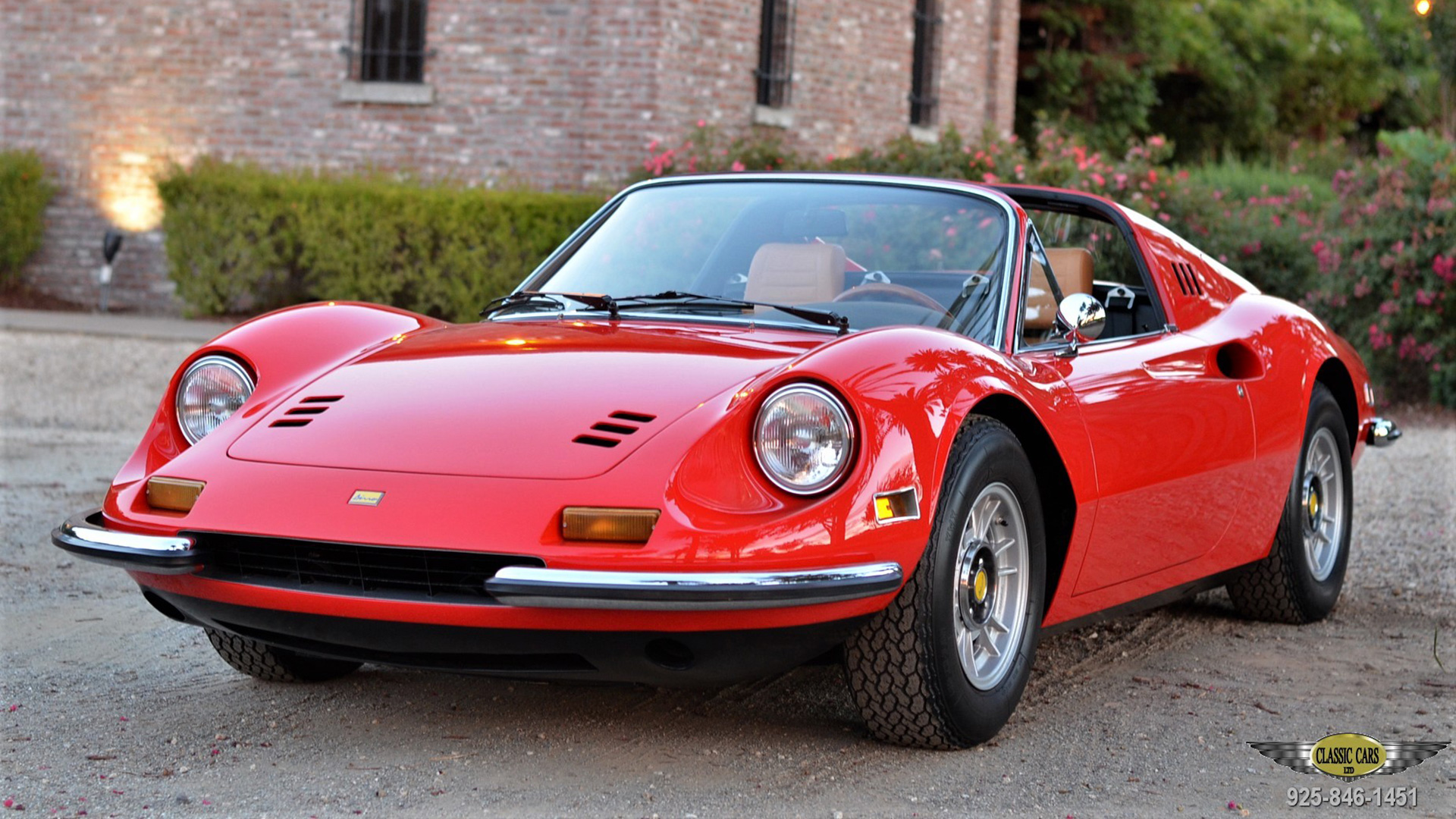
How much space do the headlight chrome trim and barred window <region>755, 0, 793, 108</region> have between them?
43.0ft

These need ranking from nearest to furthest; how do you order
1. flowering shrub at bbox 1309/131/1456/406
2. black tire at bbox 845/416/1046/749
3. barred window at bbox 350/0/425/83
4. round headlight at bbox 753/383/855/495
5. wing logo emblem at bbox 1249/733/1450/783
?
round headlight at bbox 753/383/855/495 → black tire at bbox 845/416/1046/749 → wing logo emblem at bbox 1249/733/1450/783 → flowering shrub at bbox 1309/131/1456/406 → barred window at bbox 350/0/425/83

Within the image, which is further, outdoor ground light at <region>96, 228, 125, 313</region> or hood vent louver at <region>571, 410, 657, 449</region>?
outdoor ground light at <region>96, 228, 125, 313</region>

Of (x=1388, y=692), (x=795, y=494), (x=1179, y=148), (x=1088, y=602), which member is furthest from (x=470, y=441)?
(x=1179, y=148)

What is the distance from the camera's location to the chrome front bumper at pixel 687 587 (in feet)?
10.0

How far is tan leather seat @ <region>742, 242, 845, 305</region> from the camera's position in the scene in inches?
170

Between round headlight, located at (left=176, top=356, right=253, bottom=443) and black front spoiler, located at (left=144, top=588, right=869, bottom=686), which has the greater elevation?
round headlight, located at (left=176, top=356, right=253, bottom=443)

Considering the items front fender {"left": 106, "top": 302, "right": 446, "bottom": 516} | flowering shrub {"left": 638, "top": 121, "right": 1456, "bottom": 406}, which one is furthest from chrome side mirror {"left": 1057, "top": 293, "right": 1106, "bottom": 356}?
flowering shrub {"left": 638, "top": 121, "right": 1456, "bottom": 406}

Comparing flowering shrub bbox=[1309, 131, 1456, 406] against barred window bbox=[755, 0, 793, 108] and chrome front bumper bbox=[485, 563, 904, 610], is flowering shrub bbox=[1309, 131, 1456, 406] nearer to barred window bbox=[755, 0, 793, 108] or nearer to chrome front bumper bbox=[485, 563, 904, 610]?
barred window bbox=[755, 0, 793, 108]

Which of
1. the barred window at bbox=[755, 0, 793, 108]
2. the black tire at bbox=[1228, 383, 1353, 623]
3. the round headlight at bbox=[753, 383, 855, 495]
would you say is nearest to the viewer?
the round headlight at bbox=[753, 383, 855, 495]

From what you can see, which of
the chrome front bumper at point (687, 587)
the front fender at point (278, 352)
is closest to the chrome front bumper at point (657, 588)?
the chrome front bumper at point (687, 587)

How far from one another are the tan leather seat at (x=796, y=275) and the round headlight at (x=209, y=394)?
1.31m

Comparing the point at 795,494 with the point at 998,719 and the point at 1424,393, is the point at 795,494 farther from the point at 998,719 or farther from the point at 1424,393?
the point at 1424,393

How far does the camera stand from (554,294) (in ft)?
14.7

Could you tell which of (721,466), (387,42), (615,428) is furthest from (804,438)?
(387,42)
